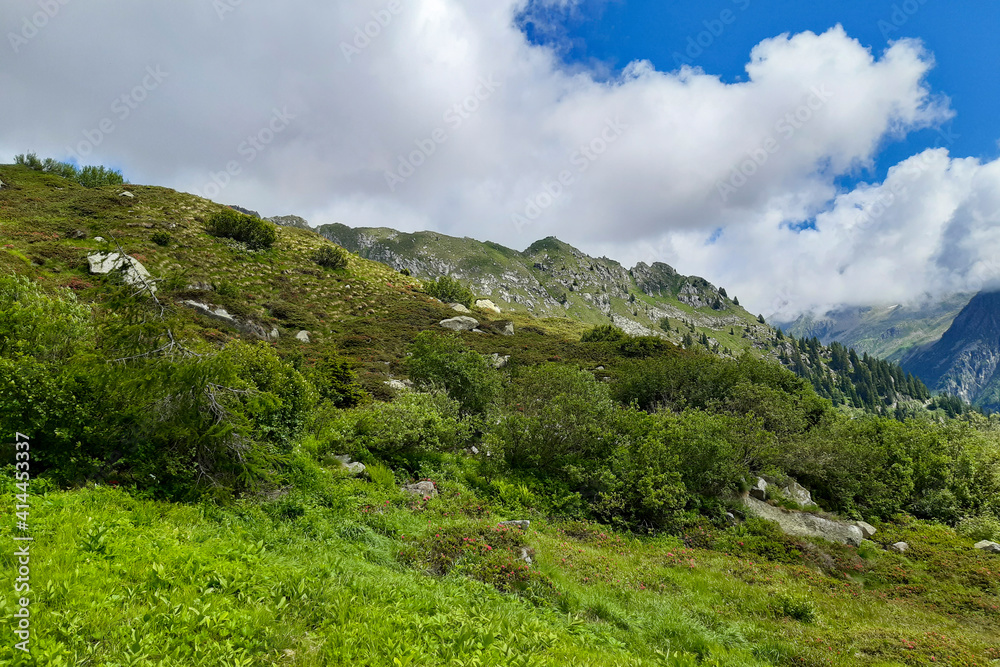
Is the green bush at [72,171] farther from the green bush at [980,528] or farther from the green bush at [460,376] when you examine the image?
the green bush at [980,528]

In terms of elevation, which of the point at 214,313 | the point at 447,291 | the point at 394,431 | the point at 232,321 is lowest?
the point at 394,431

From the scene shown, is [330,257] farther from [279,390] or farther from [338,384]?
[279,390]

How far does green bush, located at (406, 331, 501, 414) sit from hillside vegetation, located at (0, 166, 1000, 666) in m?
0.18

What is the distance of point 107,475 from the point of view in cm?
926

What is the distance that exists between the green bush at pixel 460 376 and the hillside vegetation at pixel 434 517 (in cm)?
18

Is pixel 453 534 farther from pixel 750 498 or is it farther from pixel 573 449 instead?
pixel 750 498

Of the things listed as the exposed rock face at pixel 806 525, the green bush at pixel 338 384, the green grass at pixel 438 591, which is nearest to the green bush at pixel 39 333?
the green grass at pixel 438 591

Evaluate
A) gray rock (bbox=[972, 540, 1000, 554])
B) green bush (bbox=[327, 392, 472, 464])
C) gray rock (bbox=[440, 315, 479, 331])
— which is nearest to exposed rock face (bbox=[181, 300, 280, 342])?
gray rock (bbox=[440, 315, 479, 331])

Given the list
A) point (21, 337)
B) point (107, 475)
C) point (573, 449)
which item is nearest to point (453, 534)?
point (107, 475)

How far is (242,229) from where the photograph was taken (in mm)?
62719

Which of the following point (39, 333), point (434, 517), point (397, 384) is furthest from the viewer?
point (397, 384)
